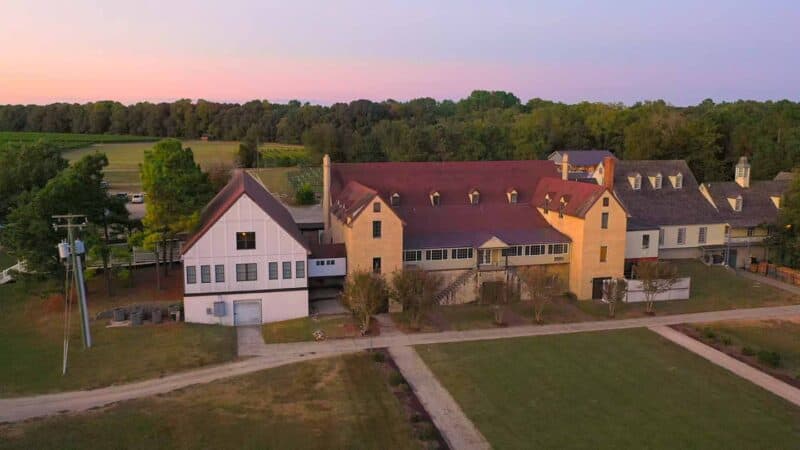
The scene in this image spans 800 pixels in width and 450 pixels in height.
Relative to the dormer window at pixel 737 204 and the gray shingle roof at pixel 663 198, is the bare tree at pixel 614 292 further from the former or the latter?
the dormer window at pixel 737 204

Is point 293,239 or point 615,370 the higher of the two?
point 293,239

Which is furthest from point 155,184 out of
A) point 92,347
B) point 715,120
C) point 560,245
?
point 715,120

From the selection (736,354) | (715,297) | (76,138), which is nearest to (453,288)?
(736,354)

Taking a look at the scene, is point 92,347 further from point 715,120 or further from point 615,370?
point 715,120

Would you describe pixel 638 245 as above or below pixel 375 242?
below

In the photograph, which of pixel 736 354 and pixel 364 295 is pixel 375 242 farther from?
pixel 736 354
